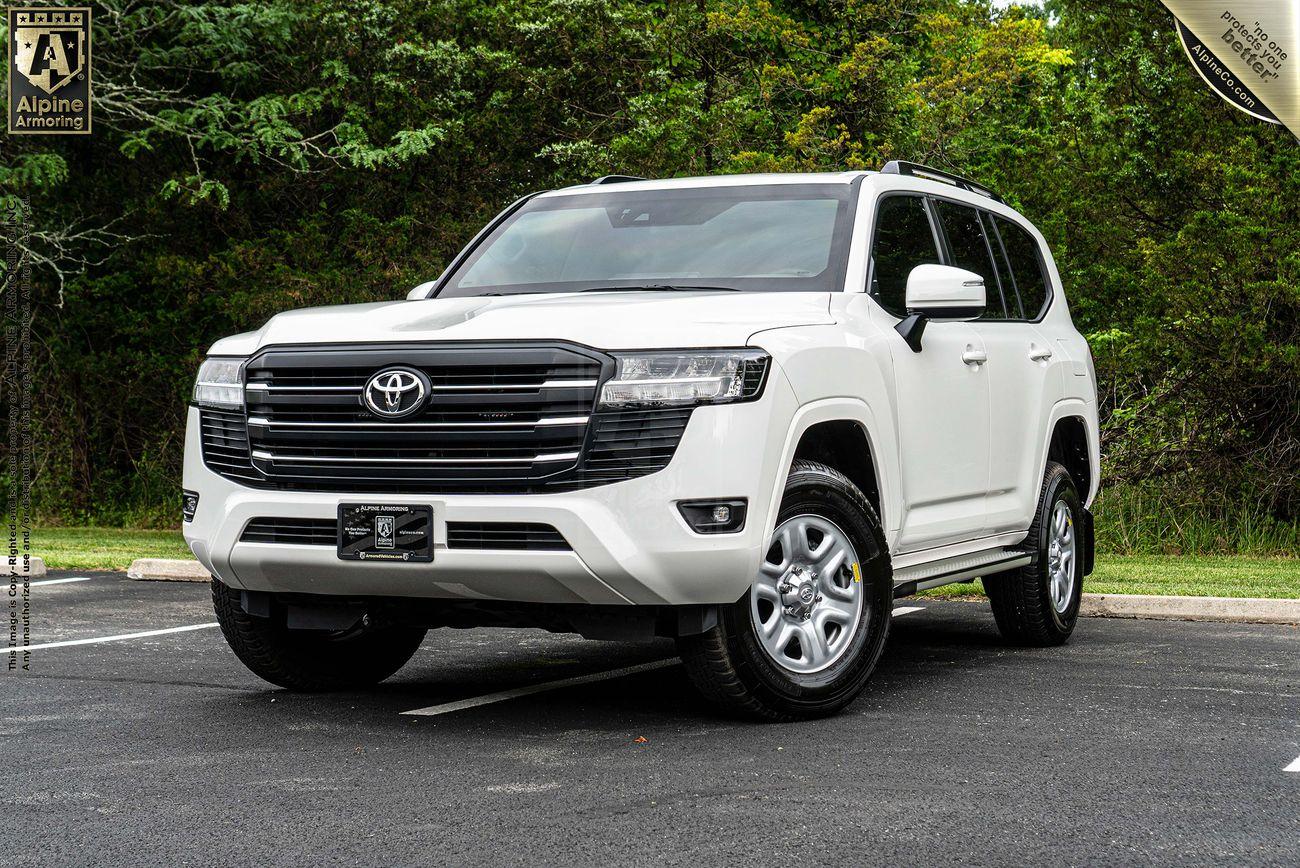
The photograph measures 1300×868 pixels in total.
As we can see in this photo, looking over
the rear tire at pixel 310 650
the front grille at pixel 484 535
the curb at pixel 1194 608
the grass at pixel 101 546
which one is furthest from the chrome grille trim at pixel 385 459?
the grass at pixel 101 546

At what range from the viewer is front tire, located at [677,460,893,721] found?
18.3ft

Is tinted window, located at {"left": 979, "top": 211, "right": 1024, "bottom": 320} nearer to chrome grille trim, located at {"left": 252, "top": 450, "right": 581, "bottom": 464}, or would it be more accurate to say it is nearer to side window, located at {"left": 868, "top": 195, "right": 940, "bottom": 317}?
side window, located at {"left": 868, "top": 195, "right": 940, "bottom": 317}

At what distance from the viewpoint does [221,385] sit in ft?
19.5

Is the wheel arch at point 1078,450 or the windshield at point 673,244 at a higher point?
the windshield at point 673,244

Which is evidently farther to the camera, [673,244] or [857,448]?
[673,244]

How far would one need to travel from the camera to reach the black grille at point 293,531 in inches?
217

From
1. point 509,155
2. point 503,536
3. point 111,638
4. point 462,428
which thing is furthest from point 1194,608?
point 509,155

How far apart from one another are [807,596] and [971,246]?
2.66 meters

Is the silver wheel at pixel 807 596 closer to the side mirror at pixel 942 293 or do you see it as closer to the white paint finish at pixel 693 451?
the white paint finish at pixel 693 451

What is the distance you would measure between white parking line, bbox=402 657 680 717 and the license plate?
3.19 ft

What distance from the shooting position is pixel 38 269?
1897cm

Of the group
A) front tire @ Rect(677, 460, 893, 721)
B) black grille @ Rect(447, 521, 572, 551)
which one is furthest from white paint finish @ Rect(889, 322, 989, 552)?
black grille @ Rect(447, 521, 572, 551)

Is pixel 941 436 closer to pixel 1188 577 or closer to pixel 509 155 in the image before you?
pixel 1188 577

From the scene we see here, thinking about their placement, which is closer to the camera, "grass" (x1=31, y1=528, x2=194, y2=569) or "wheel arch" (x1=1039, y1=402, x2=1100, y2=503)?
"wheel arch" (x1=1039, y1=402, x2=1100, y2=503)
